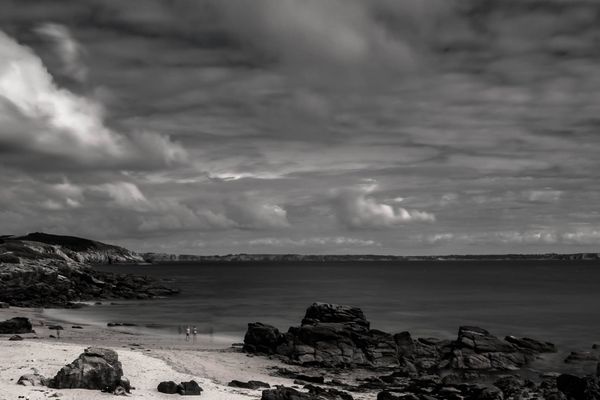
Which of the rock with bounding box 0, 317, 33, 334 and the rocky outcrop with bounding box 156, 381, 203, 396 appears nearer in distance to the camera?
the rocky outcrop with bounding box 156, 381, 203, 396

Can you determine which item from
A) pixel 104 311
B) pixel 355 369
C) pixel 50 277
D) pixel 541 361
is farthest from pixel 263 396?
pixel 50 277

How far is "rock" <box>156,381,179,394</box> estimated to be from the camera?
28312 millimetres

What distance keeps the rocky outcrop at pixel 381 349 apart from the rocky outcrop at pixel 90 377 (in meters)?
21.4

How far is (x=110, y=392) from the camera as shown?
2655 centimetres

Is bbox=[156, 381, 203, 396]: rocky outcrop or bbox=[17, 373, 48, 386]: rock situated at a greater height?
bbox=[17, 373, 48, 386]: rock

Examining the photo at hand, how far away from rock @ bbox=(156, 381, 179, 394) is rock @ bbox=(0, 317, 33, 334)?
3246 centimetres

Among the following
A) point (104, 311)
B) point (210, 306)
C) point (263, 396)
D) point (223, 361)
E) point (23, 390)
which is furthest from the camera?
point (210, 306)

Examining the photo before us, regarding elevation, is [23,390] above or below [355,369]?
above

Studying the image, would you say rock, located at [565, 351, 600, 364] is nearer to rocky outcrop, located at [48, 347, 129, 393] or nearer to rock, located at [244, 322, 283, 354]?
rock, located at [244, 322, 283, 354]

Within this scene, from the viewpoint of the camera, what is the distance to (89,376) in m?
26.9

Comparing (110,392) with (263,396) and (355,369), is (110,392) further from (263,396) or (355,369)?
(355,369)

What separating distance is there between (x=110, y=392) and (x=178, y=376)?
6745 mm

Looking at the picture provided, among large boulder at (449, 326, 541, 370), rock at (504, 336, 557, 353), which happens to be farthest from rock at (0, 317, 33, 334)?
rock at (504, 336, 557, 353)

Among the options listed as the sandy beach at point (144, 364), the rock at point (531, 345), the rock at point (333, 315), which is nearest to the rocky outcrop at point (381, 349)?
the rock at point (531, 345)
